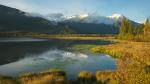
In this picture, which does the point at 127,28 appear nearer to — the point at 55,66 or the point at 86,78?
the point at 55,66

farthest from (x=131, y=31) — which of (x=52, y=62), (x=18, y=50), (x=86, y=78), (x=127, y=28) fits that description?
(x=86, y=78)

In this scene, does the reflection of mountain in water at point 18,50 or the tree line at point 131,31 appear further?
the tree line at point 131,31

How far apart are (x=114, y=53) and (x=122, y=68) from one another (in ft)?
155

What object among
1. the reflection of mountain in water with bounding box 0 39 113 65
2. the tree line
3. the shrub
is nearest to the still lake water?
the reflection of mountain in water with bounding box 0 39 113 65

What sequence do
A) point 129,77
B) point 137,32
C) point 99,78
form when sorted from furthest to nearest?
point 137,32 → point 99,78 → point 129,77

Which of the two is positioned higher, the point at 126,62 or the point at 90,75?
the point at 126,62

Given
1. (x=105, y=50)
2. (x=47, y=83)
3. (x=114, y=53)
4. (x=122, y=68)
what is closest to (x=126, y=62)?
(x=122, y=68)

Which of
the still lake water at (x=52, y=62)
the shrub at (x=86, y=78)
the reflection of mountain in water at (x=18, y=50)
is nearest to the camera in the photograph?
the shrub at (x=86, y=78)

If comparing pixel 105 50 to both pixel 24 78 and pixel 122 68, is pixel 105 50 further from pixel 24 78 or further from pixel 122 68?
pixel 122 68

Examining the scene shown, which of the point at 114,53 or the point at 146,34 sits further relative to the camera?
the point at 146,34

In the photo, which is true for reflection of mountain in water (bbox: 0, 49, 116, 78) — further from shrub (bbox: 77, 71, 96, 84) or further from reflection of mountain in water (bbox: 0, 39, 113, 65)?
reflection of mountain in water (bbox: 0, 39, 113, 65)

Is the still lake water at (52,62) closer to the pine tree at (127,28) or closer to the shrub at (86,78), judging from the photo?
the shrub at (86,78)

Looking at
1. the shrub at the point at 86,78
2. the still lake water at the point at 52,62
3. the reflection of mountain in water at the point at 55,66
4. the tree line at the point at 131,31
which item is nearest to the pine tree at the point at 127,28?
the tree line at the point at 131,31

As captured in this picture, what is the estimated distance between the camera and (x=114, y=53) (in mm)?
65250
